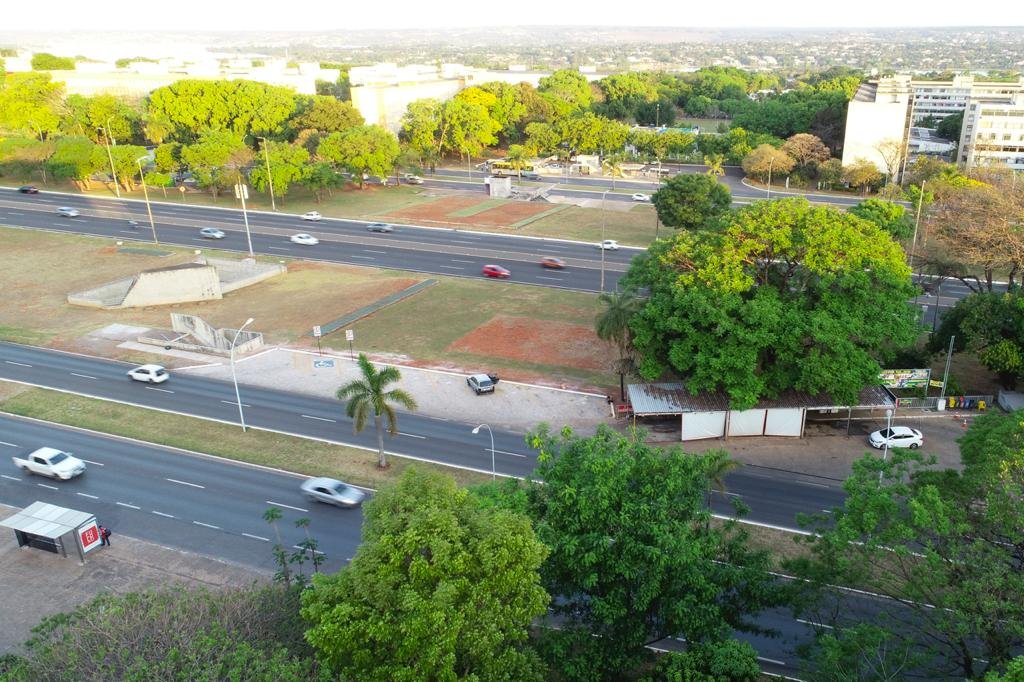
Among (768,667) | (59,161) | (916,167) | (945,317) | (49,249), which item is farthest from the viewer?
(59,161)

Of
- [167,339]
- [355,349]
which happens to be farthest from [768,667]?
[167,339]

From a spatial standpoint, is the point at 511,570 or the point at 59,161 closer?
the point at 511,570

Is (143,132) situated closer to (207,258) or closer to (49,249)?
(49,249)

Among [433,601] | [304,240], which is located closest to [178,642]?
[433,601]

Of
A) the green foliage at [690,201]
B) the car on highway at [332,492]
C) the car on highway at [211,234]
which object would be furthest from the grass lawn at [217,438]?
the green foliage at [690,201]

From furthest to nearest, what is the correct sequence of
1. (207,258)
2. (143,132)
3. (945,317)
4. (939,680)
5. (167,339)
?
(143,132) < (207,258) < (167,339) < (945,317) < (939,680)

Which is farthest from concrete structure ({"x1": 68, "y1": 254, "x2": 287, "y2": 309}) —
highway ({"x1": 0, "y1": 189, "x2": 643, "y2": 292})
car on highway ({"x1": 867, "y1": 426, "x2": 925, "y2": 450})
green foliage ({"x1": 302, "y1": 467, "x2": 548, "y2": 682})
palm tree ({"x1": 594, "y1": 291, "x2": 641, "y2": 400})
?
car on highway ({"x1": 867, "y1": 426, "x2": 925, "y2": 450})

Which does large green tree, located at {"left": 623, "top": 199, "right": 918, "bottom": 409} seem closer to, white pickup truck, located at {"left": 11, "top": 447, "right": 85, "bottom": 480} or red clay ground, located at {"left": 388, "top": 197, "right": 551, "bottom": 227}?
white pickup truck, located at {"left": 11, "top": 447, "right": 85, "bottom": 480}
